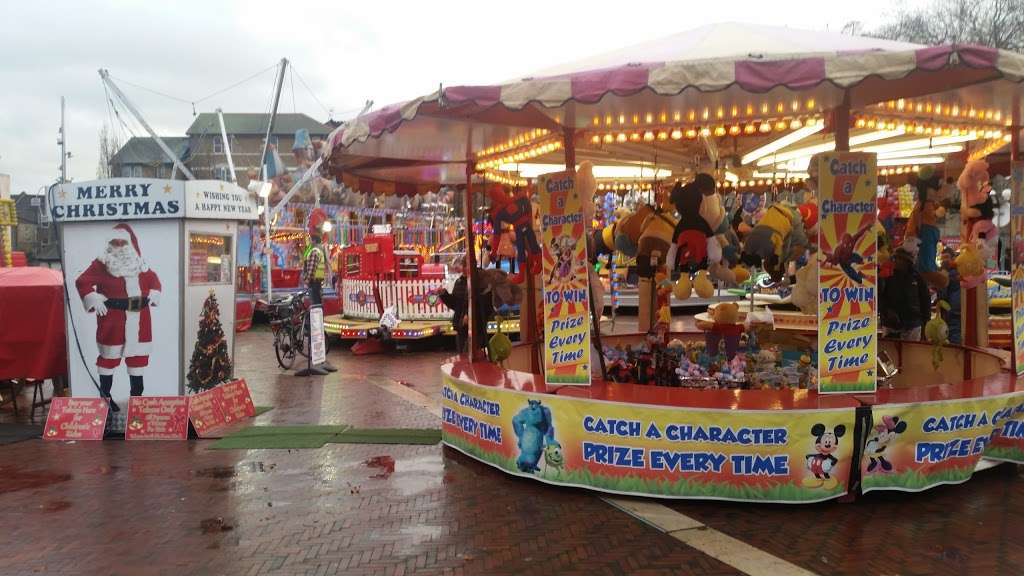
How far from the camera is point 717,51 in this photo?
227 inches

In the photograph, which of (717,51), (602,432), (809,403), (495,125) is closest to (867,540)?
(809,403)

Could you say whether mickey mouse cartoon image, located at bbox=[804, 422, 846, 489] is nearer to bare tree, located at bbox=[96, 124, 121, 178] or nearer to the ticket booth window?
the ticket booth window

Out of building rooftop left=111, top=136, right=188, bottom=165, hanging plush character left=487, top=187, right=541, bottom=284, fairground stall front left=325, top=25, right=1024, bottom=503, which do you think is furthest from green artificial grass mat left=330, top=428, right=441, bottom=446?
building rooftop left=111, top=136, right=188, bottom=165

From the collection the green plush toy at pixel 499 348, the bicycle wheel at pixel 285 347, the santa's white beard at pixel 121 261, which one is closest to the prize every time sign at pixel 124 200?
the santa's white beard at pixel 121 261

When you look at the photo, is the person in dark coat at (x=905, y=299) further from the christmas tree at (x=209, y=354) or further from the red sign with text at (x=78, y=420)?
the red sign with text at (x=78, y=420)

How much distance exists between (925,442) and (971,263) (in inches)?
102

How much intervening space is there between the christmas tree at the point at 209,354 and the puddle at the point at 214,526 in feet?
11.3

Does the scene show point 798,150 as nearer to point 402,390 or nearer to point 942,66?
point 942,66

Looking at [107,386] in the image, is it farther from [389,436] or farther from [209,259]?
[389,436]

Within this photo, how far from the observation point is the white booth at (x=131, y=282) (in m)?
8.46

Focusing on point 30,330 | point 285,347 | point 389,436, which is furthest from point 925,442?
point 285,347

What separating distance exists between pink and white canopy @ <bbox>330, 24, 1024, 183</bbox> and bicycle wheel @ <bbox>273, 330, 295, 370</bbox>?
6613 mm

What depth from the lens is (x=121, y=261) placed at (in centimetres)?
850

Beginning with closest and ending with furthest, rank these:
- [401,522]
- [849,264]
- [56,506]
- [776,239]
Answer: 1. [401,522]
2. [849,264]
3. [56,506]
4. [776,239]
